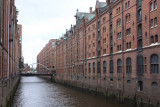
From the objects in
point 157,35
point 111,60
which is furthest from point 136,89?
point 111,60

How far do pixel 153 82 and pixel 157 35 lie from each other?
194 inches

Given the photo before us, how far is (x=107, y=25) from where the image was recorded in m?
35.9

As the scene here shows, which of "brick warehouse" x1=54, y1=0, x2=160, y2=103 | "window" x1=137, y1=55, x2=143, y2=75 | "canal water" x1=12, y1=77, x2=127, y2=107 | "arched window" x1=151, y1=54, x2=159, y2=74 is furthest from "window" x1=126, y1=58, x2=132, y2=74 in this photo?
"arched window" x1=151, y1=54, x2=159, y2=74

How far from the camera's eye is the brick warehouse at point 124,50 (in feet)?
75.2

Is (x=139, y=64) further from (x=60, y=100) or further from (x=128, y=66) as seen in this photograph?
(x=60, y=100)

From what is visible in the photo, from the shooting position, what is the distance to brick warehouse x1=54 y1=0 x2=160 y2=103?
22906 millimetres

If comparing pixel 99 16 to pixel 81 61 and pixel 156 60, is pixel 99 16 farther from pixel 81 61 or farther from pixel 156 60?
pixel 156 60

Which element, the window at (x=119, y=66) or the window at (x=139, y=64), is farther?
the window at (x=119, y=66)

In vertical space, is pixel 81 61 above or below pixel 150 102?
above

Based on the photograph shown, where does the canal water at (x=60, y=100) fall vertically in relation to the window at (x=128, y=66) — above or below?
below

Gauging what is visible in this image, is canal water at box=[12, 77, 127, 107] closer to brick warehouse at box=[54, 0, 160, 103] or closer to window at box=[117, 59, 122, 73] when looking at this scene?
brick warehouse at box=[54, 0, 160, 103]

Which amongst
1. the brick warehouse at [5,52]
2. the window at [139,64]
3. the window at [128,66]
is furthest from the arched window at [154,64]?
the brick warehouse at [5,52]

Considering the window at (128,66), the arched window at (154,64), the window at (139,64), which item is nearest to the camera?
the arched window at (154,64)

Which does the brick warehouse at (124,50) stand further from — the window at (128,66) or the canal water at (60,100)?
the canal water at (60,100)
